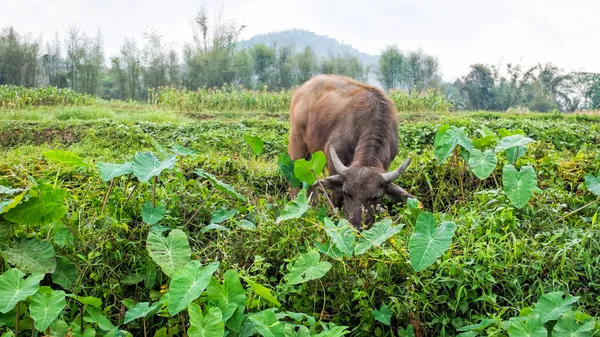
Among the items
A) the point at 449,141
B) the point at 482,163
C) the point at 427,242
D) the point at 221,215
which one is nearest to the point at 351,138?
the point at 449,141

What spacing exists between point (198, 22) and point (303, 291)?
38.1m

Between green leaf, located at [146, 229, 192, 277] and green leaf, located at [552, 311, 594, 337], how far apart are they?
2.19 meters

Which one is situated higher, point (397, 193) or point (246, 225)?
point (397, 193)

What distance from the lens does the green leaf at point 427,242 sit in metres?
2.69

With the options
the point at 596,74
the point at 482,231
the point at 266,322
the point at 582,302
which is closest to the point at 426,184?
the point at 482,231

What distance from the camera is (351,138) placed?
573 cm

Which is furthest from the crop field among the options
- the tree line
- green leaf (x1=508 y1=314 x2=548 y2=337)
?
the tree line

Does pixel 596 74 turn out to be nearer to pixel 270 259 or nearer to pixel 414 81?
pixel 414 81

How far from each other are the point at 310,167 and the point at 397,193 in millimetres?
1097

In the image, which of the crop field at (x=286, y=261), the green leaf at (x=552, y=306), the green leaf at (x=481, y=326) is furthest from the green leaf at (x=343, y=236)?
the green leaf at (x=552, y=306)

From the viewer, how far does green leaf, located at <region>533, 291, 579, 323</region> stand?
2556 mm

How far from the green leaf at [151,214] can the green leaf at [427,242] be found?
5.98 ft

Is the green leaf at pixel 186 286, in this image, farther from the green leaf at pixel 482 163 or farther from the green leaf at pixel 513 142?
the green leaf at pixel 513 142

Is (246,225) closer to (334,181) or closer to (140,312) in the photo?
(140,312)
